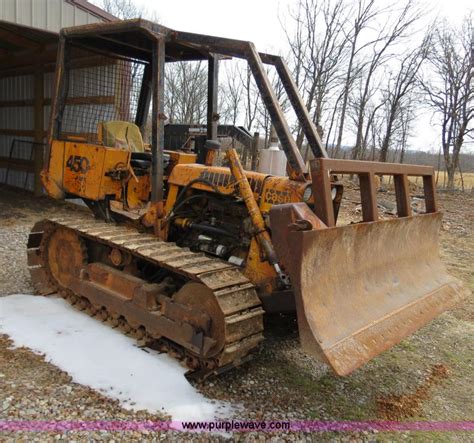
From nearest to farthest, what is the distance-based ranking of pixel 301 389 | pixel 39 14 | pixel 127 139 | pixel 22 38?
1. pixel 301 389
2. pixel 127 139
3. pixel 39 14
4. pixel 22 38

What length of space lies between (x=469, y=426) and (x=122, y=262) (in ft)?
9.73

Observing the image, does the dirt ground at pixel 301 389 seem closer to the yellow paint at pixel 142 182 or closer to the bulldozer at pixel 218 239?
the bulldozer at pixel 218 239

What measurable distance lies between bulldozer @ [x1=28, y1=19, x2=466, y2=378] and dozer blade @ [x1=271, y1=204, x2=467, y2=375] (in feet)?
0.04

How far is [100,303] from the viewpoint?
408cm

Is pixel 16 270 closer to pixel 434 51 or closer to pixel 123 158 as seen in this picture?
pixel 123 158

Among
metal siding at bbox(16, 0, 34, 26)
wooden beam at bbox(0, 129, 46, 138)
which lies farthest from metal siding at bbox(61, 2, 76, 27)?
wooden beam at bbox(0, 129, 46, 138)

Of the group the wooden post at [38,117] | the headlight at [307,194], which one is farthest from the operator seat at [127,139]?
the wooden post at [38,117]

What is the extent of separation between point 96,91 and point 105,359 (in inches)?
179

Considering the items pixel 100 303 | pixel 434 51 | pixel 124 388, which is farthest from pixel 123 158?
pixel 434 51

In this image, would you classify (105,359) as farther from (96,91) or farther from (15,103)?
(15,103)

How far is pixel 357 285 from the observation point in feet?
10.3

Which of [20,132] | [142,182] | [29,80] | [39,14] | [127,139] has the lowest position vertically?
[142,182]

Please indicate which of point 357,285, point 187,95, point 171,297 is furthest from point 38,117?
point 187,95

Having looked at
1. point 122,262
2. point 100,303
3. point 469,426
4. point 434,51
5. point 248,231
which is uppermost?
point 434,51
